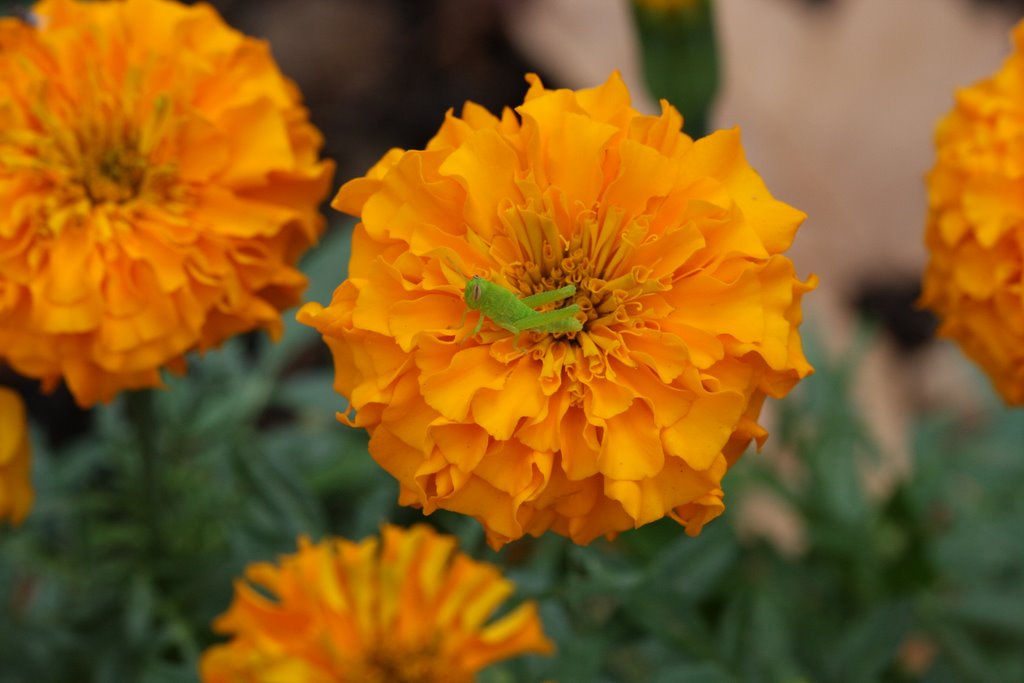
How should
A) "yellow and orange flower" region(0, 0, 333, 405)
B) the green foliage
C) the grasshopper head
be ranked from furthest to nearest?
the green foliage → "yellow and orange flower" region(0, 0, 333, 405) → the grasshopper head

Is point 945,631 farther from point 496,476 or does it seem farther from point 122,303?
point 122,303

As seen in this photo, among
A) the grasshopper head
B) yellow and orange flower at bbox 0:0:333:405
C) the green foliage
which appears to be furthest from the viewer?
the green foliage

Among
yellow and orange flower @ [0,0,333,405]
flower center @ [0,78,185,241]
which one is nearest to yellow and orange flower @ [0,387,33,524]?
yellow and orange flower @ [0,0,333,405]

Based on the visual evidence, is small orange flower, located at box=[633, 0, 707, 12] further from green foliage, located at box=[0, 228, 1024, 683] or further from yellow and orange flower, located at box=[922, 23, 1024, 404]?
green foliage, located at box=[0, 228, 1024, 683]

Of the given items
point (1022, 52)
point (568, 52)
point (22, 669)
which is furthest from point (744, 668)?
point (568, 52)

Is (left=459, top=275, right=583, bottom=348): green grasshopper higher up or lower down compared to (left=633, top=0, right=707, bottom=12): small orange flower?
lower down

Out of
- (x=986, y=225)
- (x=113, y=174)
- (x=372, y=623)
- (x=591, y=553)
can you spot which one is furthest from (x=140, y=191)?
(x=986, y=225)
